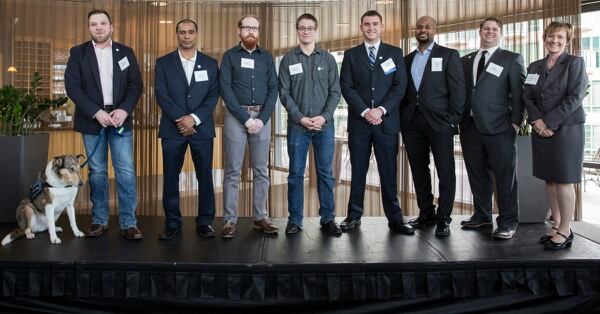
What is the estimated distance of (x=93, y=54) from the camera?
351 centimetres

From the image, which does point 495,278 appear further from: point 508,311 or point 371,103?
point 371,103

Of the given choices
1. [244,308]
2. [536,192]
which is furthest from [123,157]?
[536,192]

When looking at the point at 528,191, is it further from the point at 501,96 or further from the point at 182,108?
the point at 182,108

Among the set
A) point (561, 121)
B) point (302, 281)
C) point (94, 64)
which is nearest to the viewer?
point (302, 281)

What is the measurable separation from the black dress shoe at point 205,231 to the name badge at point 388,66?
5.72 feet

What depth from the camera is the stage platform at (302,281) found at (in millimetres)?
2953

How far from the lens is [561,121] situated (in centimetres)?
322

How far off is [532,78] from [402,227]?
1.39m

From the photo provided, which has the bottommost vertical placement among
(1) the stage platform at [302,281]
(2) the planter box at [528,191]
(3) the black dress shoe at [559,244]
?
(1) the stage platform at [302,281]

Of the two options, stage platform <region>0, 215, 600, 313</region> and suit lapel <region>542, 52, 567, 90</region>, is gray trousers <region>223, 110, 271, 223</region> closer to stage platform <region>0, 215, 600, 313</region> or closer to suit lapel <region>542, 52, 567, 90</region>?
stage platform <region>0, 215, 600, 313</region>

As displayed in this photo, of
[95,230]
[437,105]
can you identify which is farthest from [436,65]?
[95,230]

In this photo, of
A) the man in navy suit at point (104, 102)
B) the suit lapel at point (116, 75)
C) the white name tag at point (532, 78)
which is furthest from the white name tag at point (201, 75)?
the white name tag at point (532, 78)

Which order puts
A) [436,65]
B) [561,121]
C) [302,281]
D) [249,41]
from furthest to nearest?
[436,65] → [249,41] → [561,121] → [302,281]

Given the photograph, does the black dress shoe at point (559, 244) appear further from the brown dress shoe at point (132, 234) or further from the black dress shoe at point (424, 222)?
the brown dress shoe at point (132, 234)
